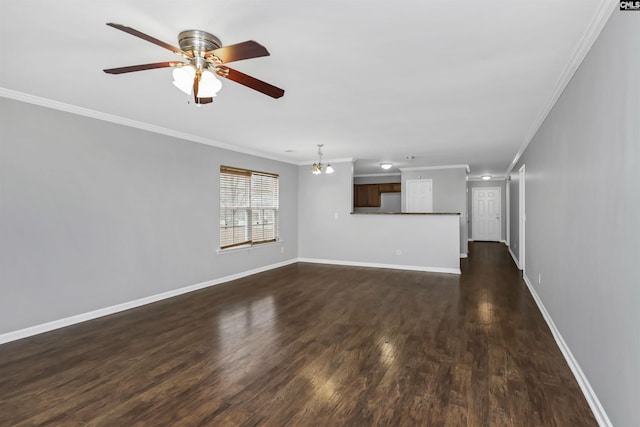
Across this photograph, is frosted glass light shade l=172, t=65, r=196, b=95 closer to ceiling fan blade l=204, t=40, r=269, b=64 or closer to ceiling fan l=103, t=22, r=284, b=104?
ceiling fan l=103, t=22, r=284, b=104

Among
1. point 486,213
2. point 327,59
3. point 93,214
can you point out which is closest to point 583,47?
point 327,59

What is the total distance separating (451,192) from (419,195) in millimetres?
825

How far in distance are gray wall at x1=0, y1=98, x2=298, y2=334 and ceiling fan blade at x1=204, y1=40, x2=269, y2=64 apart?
2613mm

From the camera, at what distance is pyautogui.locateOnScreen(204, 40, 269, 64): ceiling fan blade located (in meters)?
1.69

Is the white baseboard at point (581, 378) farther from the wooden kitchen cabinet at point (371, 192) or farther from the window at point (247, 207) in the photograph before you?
the wooden kitchen cabinet at point (371, 192)

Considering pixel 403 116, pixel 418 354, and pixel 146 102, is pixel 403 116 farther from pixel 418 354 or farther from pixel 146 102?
pixel 146 102

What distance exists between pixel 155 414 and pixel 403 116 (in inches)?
144

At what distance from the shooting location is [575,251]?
99.9 inches

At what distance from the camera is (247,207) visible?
6211mm

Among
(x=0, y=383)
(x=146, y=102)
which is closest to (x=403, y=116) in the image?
(x=146, y=102)

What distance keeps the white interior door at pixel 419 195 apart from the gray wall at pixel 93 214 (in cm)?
551

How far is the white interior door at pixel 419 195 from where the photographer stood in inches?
344

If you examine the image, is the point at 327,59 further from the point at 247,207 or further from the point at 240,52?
the point at 247,207

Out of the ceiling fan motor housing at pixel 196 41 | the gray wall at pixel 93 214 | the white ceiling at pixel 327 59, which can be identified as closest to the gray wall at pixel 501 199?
the white ceiling at pixel 327 59
